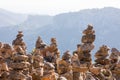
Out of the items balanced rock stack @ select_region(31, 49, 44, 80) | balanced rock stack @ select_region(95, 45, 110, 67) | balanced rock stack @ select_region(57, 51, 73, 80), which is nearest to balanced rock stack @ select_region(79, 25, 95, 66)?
balanced rock stack @ select_region(95, 45, 110, 67)

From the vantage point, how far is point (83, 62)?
175 ft

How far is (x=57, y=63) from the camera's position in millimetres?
46438

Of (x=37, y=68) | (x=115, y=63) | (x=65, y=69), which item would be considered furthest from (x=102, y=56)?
(x=37, y=68)

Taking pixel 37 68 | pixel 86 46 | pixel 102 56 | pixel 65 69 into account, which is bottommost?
pixel 65 69

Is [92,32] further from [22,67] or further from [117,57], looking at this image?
[22,67]

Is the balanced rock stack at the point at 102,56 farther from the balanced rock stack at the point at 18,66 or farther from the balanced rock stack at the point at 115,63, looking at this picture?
the balanced rock stack at the point at 18,66

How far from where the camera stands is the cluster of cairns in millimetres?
33125

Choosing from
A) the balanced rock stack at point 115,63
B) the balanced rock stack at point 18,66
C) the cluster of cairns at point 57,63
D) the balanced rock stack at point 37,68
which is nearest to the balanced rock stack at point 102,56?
the cluster of cairns at point 57,63

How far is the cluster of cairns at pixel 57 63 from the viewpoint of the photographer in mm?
33125

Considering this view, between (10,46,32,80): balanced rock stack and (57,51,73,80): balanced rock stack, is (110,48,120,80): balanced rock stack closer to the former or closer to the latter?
(57,51,73,80): balanced rock stack

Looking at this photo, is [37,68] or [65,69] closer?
[37,68]

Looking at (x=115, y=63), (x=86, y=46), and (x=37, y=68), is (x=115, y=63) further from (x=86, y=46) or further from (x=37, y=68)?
(x=37, y=68)

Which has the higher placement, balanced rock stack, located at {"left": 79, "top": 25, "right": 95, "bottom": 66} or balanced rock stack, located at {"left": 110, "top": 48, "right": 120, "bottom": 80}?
balanced rock stack, located at {"left": 79, "top": 25, "right": 95, "bottom": 66}

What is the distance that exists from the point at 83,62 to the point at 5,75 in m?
18.9
